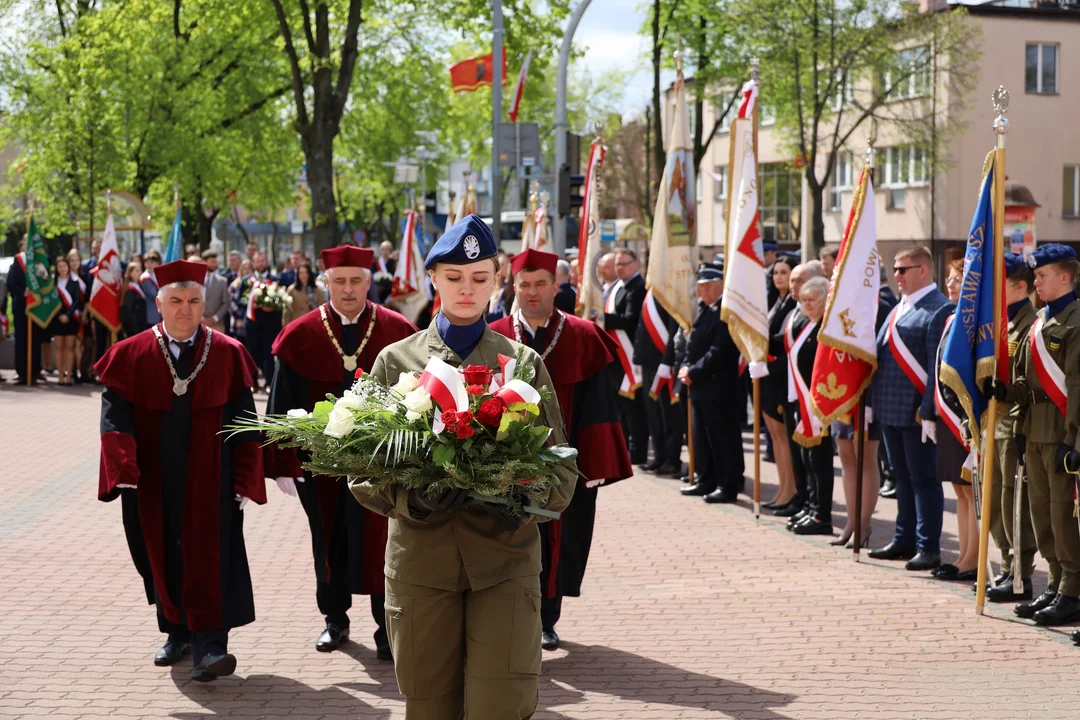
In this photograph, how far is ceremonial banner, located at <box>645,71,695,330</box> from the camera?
1311cm

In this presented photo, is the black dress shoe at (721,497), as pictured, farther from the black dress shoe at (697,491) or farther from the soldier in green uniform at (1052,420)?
the soldier in green uniform at (1052,420)

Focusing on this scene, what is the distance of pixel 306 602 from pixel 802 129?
1194 inches

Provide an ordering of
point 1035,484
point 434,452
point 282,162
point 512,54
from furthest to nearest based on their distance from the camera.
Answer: point 282,162 < point 512,54 < point 1035,484 < point 434,452

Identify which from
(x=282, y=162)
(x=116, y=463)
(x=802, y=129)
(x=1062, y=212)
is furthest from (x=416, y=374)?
(x=1062, y=212)

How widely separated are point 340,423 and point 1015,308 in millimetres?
5290

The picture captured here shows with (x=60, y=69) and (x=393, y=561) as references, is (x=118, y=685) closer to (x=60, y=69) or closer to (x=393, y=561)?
(x=393, y=561)

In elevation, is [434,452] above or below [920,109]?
below

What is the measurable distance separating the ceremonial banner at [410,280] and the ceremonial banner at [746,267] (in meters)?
11.6

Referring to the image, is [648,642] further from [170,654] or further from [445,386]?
[445,386]

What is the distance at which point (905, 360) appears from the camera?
940cm

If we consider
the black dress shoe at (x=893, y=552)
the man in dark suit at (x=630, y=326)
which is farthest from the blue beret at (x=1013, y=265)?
the man in dark suit at (x=630, y=326)

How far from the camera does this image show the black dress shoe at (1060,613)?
7.75 meters

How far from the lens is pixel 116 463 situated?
6660 mm

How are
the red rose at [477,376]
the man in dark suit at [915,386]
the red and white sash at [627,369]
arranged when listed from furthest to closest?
the red and white sash at [627,369], the man in dark suit at [915,386], the red rose at [477,376]
